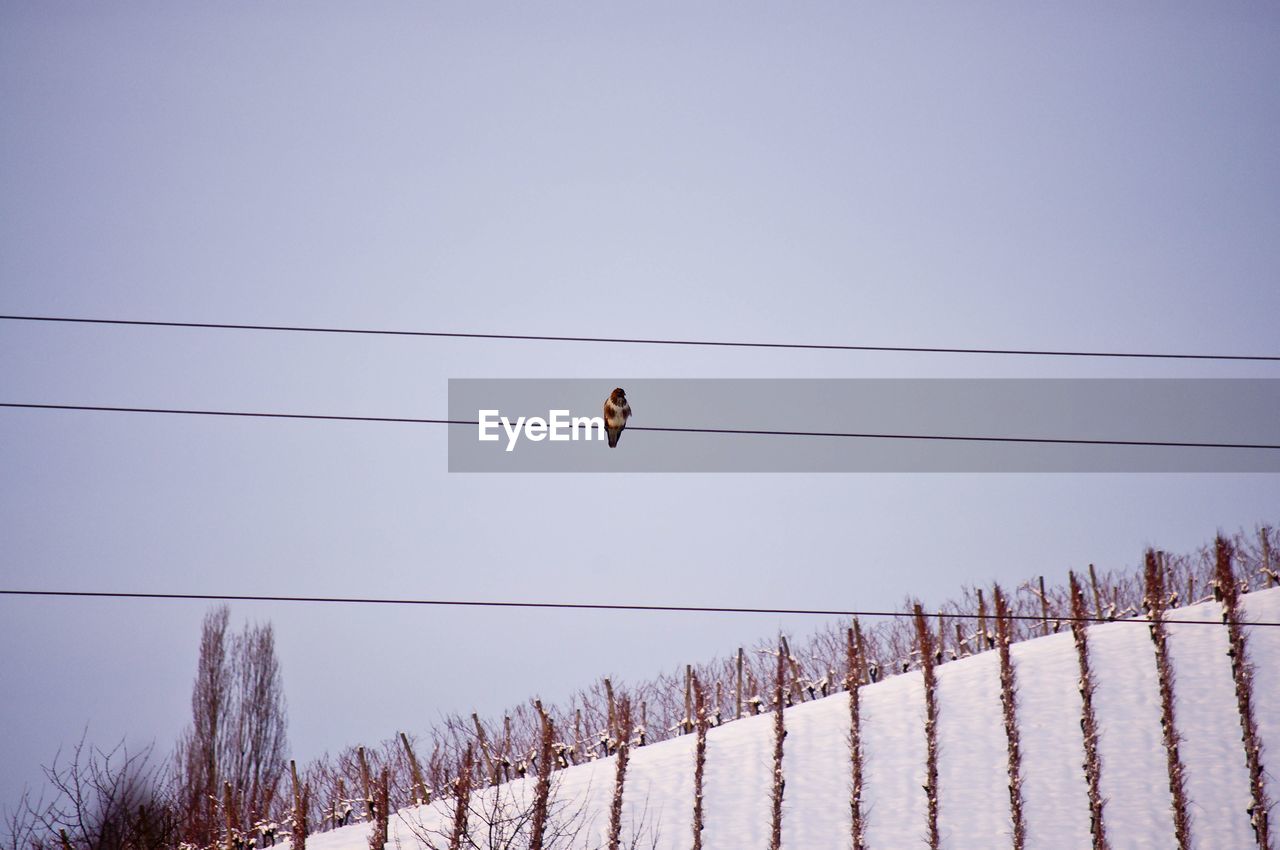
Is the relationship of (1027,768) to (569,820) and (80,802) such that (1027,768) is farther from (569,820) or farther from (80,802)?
(80,802)

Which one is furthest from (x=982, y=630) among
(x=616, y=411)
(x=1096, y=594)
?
(x=616, y=411)

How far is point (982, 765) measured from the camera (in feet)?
116

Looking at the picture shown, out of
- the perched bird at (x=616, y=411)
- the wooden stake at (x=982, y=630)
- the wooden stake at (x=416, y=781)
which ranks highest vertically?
the perched bird at (x=616, y=411)

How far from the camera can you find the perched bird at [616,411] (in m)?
10.3

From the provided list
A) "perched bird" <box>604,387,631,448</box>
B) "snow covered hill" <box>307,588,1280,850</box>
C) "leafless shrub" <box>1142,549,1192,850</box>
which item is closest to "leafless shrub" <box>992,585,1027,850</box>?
"snow covered hill" <box>307,588,1280,850</box>

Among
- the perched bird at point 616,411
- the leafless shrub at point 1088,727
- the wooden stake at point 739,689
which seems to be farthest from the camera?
the wooden stake at point 739,689

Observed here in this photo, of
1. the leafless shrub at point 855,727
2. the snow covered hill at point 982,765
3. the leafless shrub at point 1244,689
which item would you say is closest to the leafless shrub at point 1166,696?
the snow covered hill at point 982,765

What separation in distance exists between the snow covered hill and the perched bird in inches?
989

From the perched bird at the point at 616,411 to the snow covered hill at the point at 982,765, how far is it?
82.4 ft

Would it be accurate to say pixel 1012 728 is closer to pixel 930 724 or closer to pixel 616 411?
pixel 930 724

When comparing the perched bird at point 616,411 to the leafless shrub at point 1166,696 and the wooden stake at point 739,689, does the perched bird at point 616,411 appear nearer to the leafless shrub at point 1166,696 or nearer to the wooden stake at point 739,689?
the leafless shrub at point 1166,696

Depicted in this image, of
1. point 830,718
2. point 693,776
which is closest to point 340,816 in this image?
point 693,776

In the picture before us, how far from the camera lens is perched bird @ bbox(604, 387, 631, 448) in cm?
1033

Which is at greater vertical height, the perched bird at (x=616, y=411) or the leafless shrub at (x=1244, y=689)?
the perched bird at (x=616, y=411)
